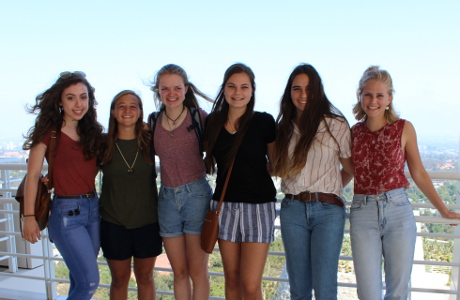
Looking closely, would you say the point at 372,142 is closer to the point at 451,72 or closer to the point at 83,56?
the point at 451,72

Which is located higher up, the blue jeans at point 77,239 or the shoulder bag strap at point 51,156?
the shoulder bag strap at point 51,156

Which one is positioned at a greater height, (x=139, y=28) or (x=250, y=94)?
(x=139, y=28)

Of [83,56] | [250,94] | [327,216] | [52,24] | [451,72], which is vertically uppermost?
[52,24]

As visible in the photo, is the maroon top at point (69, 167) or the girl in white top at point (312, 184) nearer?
the girl in white top at point (312, 184)

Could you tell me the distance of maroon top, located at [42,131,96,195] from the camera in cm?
194

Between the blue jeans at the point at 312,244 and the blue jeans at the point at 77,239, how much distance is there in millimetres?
1042

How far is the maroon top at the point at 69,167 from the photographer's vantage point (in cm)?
194

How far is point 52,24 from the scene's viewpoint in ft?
100

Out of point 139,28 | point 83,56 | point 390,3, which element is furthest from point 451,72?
point 83,56

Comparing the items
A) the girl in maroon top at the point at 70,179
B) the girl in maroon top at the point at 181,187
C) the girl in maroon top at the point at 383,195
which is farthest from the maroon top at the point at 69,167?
the girl in maroon top at the point at 383,195

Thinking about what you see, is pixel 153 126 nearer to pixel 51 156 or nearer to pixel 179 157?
pixel 179 157

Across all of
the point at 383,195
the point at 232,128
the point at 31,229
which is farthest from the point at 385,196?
the point at 31,229

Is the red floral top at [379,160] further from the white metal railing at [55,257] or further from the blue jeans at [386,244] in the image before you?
the white metal railing at [55,257]

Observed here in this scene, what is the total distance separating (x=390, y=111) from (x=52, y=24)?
34374 mm
